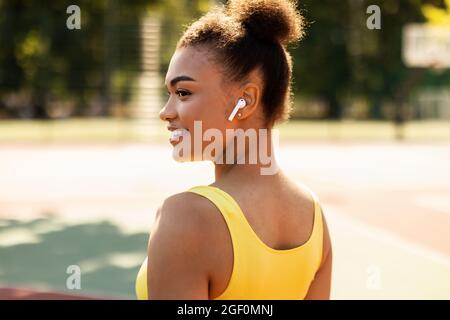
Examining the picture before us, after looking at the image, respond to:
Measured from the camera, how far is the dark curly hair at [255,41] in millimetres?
1579

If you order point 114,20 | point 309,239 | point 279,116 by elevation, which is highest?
point 114,20

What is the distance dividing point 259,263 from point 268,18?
606 millimetres

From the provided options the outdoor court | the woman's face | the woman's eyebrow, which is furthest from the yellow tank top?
the outdoor court

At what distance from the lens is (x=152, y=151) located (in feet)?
68.5

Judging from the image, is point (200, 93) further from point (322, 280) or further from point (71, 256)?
point (71, 256)

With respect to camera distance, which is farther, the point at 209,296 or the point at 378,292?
the point at 378,292

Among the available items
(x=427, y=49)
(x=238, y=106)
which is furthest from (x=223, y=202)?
(x=427, y=49)

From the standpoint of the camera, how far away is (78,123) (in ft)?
123

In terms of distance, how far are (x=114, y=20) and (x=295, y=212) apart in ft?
88.1

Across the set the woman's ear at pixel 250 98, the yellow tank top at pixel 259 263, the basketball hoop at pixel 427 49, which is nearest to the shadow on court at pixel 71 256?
the yellow tank top at pixel 259 263

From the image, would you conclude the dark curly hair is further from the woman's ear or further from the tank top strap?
the tank top strap

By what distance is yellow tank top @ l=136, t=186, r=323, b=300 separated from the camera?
148 centimetres

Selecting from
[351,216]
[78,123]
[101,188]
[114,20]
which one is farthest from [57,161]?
[78,123]
